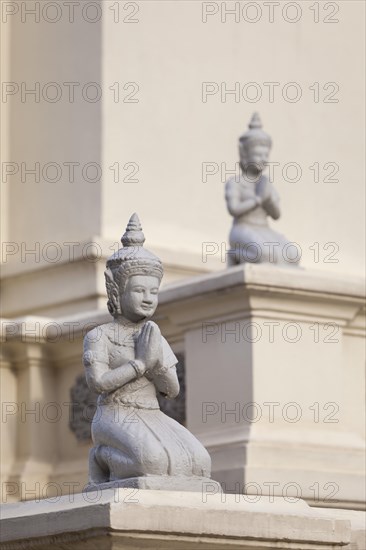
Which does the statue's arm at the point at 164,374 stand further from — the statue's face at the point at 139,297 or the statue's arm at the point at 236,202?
the statue's arm at the point at 236,202

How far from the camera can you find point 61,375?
1540cm

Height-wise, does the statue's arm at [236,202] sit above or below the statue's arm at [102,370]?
above

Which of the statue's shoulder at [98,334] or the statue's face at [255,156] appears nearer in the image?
the statue's shoulder at [98,334]

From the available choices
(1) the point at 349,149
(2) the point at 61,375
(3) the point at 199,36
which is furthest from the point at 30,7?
(2) the point at 61,375

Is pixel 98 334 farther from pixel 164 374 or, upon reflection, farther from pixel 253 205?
pixel 253 205

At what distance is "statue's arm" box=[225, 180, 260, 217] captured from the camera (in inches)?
577

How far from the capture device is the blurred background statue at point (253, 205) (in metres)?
14.3

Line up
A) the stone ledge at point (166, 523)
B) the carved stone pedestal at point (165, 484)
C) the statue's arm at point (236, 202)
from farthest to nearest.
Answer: the statue's arm at point (236, 202)
the carved stone pedestal at point (165, 484)
the stone ledge at point (166, 523)

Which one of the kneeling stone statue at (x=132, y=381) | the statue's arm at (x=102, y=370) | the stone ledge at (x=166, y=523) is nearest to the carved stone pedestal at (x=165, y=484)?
the kneeling stone statue at (x=132, y=381)

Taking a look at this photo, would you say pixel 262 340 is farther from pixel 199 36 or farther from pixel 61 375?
pixel 199 36

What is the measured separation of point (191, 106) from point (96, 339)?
30.9ft

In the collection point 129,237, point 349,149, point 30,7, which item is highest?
point 30,7

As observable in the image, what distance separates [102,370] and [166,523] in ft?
3.61

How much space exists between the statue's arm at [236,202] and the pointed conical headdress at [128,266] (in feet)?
18.6
